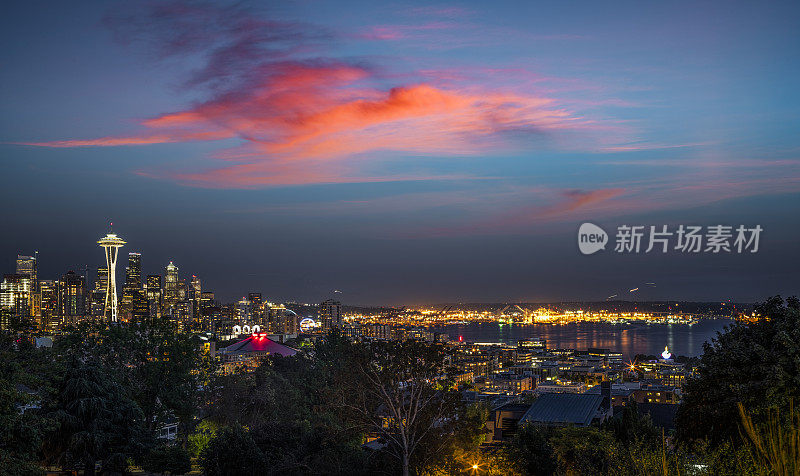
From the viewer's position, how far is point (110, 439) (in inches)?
794

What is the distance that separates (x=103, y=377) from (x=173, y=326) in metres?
7.86

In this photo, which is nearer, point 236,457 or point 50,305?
point 236,457

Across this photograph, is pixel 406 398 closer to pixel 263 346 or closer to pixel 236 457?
pixel 236 457

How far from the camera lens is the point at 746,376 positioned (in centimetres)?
1548

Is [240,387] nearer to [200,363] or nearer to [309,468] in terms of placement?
[200,363]

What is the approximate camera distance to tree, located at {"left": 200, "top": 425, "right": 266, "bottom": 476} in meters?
19.5

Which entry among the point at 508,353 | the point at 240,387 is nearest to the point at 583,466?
the point at 240,387

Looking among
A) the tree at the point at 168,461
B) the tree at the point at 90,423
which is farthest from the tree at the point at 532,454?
the tree at the point at 90,423

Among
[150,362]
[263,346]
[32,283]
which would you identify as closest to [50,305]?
[32,283]

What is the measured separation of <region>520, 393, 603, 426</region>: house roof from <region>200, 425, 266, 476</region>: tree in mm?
11510

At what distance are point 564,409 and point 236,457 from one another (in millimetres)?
14742

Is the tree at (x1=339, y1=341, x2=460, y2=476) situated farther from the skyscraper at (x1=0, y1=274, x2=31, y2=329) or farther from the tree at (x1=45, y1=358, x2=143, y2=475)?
the skyscraper at (x1=0, y1=274, x2=31, y2=329)

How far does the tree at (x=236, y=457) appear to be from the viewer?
19.5 metres

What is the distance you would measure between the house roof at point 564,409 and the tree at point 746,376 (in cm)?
1063
